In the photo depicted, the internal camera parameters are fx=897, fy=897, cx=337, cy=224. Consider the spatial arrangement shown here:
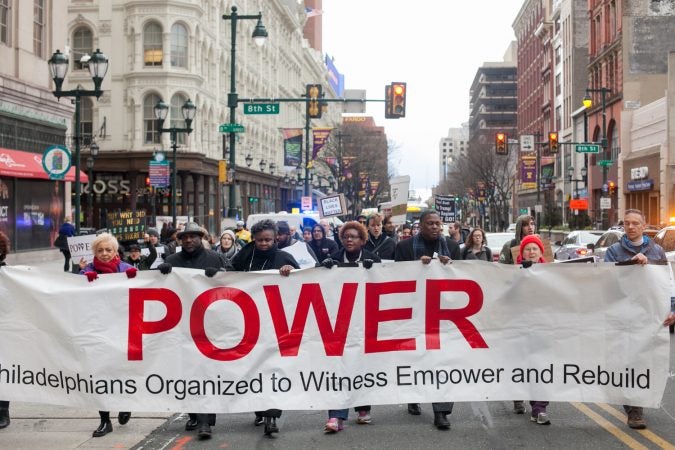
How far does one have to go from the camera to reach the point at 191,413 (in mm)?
7738

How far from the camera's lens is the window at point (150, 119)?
160ft

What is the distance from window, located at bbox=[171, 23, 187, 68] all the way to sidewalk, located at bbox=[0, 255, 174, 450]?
42231 mm

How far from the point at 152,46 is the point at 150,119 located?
4015mm

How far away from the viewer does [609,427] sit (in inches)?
301

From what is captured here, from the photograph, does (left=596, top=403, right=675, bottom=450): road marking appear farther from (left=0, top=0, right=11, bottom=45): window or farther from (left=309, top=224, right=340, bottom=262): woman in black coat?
(left=0, top=0, right=11, bottom=45): window

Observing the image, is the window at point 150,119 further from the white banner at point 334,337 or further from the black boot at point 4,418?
the white banner at point 334,337

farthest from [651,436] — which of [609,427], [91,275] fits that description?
[91,275]

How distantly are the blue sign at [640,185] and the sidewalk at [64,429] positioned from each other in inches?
1796

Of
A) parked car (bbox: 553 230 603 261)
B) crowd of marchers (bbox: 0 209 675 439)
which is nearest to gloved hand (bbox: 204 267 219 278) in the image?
crowd of marchers (bbox: 0 209 675 439)

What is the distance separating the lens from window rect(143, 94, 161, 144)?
48906 mm

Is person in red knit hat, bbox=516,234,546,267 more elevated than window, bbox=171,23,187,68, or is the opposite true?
window, bbox=171,23,187,68

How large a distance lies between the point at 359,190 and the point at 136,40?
1167 inches

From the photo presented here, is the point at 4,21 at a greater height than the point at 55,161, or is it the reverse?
the point at 4,21

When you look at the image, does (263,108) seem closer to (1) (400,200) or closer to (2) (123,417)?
(1) (400,200)
